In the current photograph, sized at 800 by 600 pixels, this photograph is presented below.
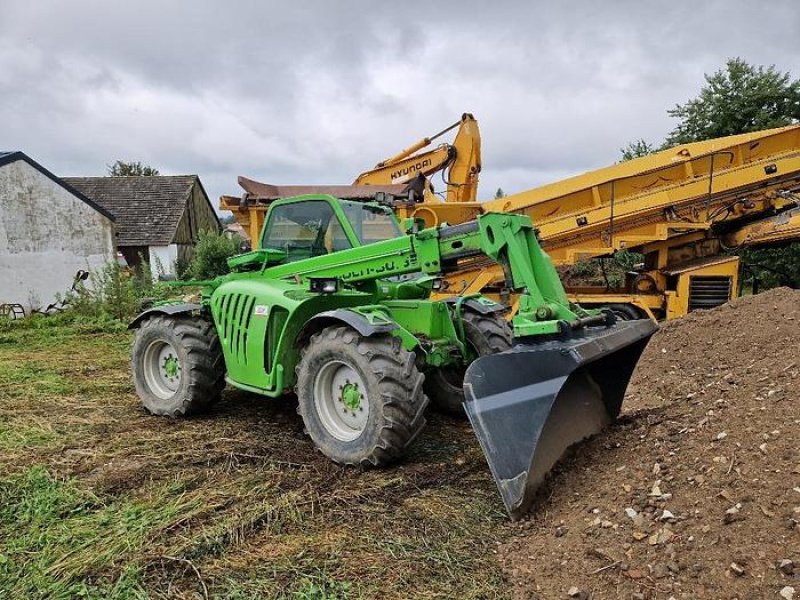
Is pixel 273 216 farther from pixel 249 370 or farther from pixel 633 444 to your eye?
pixel 633 444

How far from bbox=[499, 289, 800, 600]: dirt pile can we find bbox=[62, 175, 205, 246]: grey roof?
23.9m

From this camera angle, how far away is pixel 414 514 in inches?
132

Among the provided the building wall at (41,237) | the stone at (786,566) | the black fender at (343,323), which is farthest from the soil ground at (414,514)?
the building wall at (41,237)

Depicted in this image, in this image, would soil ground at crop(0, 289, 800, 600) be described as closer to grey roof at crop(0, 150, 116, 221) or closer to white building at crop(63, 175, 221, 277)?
grey roof at crop(0, 150, 116, 221)

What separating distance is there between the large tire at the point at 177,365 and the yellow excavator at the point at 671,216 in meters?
3.66

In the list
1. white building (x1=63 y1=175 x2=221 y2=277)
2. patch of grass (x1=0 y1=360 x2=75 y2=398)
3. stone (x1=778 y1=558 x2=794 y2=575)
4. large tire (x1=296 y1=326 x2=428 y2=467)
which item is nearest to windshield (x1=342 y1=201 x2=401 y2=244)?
large tire (x1=296 y1=326 x2=428 y2=467)

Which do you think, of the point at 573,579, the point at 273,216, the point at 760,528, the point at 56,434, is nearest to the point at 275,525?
the point at 573,579

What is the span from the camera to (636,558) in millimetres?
2580

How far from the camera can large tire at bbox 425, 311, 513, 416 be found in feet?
15.7

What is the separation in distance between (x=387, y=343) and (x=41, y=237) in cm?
1583

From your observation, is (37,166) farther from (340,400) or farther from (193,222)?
(340,400)

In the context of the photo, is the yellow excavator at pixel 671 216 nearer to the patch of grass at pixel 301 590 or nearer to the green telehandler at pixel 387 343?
the green telehandler at pixel 387 343

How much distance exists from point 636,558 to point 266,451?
8.84 feet

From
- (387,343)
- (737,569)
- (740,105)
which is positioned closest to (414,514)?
(387,343)
